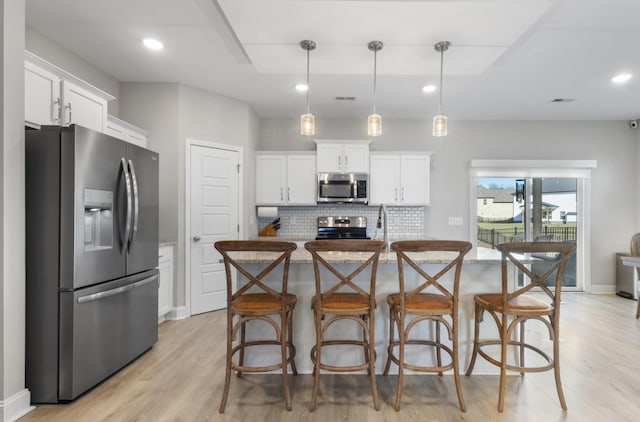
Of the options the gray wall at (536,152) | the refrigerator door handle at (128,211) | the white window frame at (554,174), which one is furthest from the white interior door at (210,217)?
the white window frame at (554,174)

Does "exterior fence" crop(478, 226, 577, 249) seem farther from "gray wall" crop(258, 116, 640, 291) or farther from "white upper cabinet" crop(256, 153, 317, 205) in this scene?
"white upper cabinet" crop(256, 153, 317, 205)

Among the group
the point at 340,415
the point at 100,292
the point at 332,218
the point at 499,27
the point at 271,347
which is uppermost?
the point at 499,27

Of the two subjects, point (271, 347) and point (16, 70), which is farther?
point (271, 347)

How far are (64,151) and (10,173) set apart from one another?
301mm

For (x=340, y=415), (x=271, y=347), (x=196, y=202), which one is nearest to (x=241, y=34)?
(x=196, y=202)

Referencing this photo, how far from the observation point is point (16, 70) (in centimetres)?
203

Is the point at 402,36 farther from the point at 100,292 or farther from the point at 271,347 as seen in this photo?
the point at 100,292

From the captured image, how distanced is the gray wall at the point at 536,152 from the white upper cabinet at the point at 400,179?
1.36 ft

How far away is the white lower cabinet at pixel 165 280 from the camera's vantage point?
142 inches

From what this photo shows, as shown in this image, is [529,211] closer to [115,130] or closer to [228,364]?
[228,364]

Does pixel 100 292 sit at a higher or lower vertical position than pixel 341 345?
higher

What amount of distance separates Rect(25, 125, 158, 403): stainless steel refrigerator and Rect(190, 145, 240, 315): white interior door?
1.56 metres

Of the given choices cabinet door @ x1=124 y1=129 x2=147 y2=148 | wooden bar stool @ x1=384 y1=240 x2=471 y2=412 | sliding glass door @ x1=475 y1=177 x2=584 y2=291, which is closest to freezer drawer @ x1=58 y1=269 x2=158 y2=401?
cabinet door @ x1=124 y1=129 x2=147 y2=148

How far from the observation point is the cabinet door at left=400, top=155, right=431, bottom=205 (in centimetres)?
493
